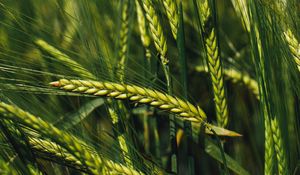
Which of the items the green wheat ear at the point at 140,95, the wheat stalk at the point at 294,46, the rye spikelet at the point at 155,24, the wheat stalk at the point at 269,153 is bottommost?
the wheat stalk at the point at 269,153

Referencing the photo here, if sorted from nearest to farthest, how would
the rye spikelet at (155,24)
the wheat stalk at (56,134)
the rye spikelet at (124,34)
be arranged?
1. the wheat stalk at (56,134)
2. the rye spikelet at (155,24)
3. the rye spikelet at (124,34)

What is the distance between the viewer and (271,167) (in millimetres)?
764

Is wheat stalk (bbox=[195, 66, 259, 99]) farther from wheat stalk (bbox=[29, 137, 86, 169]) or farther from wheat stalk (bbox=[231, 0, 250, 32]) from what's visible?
wheat stalk (bbox=[29, 137, 86, 169])

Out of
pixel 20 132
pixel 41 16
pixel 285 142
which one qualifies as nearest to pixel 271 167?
pixel 285 142

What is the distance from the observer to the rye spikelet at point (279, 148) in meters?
0.75

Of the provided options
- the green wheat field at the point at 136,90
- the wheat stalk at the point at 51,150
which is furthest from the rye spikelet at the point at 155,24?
the wheat stalk at the point at 51,150

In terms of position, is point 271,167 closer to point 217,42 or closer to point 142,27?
point 217,42

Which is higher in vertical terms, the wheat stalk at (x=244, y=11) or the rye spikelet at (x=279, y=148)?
the wheat stalk at (x=244, y=11)

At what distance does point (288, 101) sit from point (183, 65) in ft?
0.67

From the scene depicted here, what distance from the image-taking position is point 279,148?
76cm

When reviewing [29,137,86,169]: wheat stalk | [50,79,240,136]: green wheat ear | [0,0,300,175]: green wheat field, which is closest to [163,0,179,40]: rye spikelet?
[0,0,300,175]: green wheat field

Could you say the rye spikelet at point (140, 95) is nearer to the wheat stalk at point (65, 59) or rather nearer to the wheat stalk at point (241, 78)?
the wheat stalk at point (65, 59)

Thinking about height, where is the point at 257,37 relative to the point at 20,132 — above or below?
above

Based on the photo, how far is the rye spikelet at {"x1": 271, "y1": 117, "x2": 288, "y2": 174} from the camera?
75 centimetres
